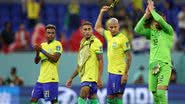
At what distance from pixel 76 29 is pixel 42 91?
35.4 feet

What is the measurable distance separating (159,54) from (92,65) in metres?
1.99

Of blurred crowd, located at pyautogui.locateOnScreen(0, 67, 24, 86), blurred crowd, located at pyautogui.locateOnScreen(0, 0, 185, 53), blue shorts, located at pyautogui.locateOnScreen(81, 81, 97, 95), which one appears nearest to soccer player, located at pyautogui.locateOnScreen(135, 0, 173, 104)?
blue shorts, located at pyautogui.locateOnScreen(81, 81, 97, 95)

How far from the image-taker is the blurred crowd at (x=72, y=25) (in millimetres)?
27750

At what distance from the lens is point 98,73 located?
1897 cm

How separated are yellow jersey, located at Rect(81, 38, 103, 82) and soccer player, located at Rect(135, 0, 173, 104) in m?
1.54

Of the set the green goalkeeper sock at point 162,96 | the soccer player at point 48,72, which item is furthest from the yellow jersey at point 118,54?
the green goalkeeper sock at point 162,96

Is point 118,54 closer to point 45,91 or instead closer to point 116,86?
point 116,86

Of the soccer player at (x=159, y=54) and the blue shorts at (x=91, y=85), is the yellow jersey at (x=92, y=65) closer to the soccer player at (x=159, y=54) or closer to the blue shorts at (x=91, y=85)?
the blue shorts at (x=91, y=85)

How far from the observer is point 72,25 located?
30266mm

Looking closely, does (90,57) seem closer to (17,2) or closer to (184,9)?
(184,9)

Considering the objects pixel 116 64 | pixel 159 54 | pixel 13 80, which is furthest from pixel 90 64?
pixel 13 80

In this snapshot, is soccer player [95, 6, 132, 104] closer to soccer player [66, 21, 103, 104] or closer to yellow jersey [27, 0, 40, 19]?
soccer player [66, 21, 103, 104]

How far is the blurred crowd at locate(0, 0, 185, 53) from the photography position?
91.0 feet

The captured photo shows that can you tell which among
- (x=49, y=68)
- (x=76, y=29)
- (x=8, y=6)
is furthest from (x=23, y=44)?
(x=49, y=68)
